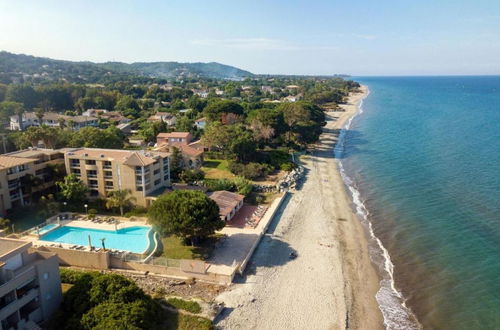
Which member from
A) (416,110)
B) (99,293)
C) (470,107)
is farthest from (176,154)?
(470,107)

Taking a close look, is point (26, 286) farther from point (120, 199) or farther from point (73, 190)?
point (73, 190)

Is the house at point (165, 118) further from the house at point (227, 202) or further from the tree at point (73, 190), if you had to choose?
the house at point (227, 202)

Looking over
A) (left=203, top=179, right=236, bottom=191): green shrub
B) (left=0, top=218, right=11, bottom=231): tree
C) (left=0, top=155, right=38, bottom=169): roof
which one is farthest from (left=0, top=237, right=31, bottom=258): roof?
(left=203, top=179, right=236, bottom=191): green shrub

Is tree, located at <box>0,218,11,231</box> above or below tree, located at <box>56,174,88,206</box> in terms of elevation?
below

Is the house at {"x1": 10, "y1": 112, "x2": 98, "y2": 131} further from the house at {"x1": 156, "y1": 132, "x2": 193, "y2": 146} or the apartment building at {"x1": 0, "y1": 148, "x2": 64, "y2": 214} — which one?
the apartment building at {"x1": 0, "y1": 148, "x2": 64, "y2": 214}

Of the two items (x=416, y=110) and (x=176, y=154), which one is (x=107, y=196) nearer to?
(x=176, y=154)

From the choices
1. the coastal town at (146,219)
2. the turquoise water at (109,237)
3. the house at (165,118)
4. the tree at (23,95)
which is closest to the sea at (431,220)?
the coastal town at (146,219)

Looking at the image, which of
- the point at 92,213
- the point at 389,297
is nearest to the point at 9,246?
the point at 92,213
